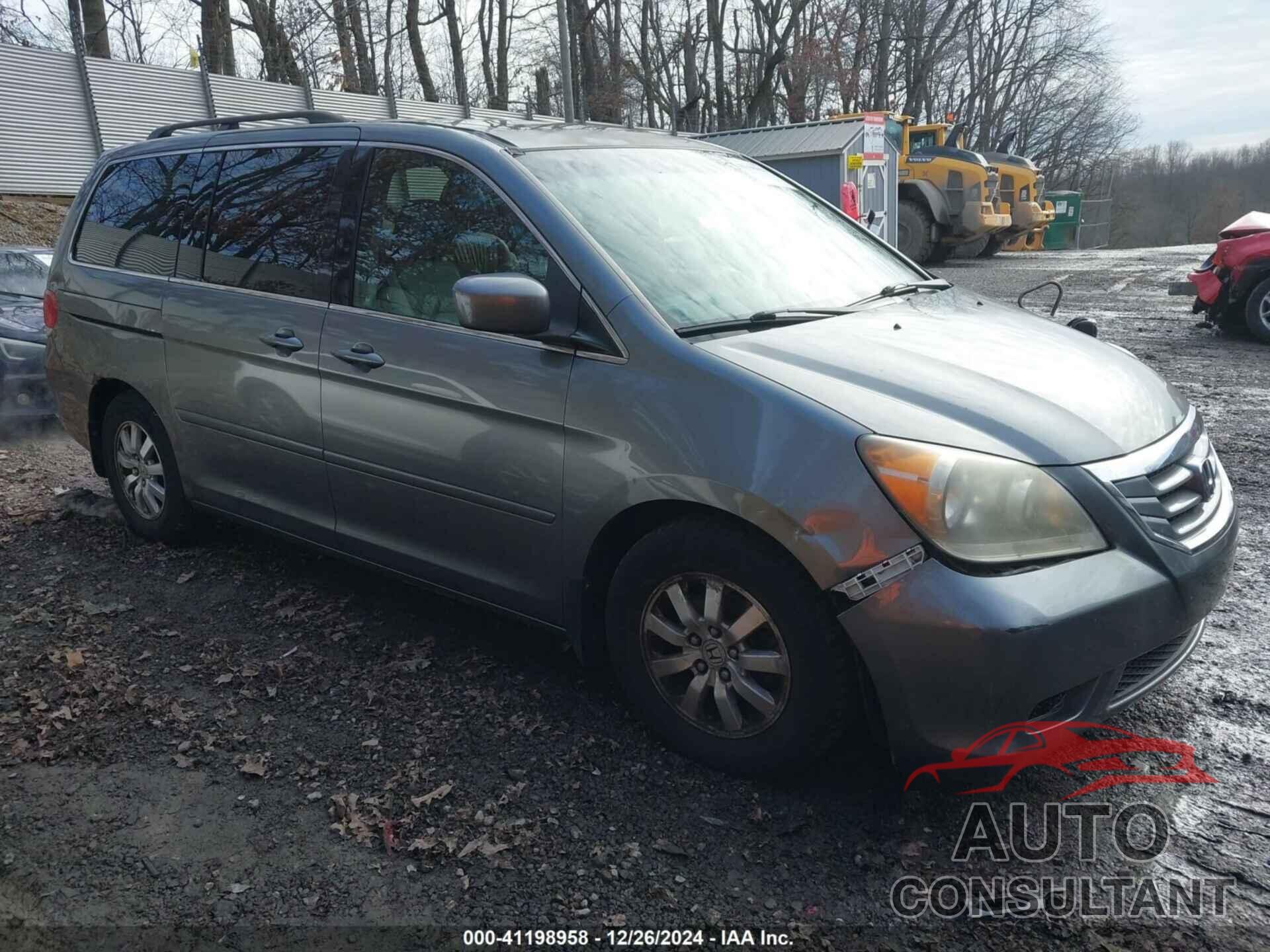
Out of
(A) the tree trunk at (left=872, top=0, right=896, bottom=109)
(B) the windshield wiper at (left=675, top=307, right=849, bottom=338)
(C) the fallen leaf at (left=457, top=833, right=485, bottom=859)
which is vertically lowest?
(C) the fallen leaf at (left=457, top=833, right=485, bottom=859)

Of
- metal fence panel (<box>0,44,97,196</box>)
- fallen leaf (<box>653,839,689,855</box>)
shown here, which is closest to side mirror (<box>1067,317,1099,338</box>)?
fallen leaf (<box>653,839,689,855</box>)

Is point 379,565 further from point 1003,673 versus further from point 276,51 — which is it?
point 276,51

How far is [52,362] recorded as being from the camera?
5.12m

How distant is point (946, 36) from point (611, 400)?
158 ft

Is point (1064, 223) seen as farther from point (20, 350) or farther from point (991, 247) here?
point (20, 350)

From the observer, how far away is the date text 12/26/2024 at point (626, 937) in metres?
2.32

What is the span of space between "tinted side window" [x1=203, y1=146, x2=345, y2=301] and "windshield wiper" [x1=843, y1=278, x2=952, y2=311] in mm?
1857

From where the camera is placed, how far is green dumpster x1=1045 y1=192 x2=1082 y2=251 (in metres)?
36.1

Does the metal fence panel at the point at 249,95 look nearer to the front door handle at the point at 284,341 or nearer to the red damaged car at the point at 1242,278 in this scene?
the red damaged car at the point at 1242,278

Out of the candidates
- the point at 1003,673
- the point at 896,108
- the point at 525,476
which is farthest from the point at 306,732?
the point at 896,108

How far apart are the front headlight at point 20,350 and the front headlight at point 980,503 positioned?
7.22 metres

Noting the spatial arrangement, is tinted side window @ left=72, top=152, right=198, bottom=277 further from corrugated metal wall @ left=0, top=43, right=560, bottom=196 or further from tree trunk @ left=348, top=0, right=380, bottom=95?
tree trunk @ left=348, top=0, right=380, bottom=95
